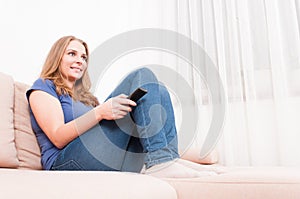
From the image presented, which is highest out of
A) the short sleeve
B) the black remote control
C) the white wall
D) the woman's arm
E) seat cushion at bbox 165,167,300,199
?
the white wall

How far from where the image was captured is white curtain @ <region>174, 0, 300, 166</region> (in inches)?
67.2

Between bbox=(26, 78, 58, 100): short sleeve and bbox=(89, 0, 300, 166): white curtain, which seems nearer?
bbox=(26, 78, 58, 100): short sleeve

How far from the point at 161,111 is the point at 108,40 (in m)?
1.35

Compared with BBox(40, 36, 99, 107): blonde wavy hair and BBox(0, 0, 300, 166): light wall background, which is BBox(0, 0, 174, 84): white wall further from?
BBox(40, 36, 99, 107): blonde wavy hair

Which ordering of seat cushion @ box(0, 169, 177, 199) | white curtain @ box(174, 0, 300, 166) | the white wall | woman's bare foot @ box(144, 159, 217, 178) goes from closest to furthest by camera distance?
1. seat cushion @ box(0, 169, 177, 199)
2. woman's bare foot @ box(144, 159, 217, 178)
3. the white wall
4. white curtain @ box(174, 0, 300, 166)

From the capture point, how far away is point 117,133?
3.06ft

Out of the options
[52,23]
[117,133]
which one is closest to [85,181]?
[117,133]

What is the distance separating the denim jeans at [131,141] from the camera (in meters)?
0.89

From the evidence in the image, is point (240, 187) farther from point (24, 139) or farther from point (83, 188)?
point (24, 139)

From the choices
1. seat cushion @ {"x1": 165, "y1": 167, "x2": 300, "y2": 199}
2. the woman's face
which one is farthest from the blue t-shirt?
seat cushion @ {"x1": 165, "y1": 167, "x2": 300, "y2": 199}

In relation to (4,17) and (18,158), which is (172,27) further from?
(18,158)

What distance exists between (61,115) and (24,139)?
0.64 feet

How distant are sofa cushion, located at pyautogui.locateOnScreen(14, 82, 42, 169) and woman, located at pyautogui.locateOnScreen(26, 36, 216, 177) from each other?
0.09ft

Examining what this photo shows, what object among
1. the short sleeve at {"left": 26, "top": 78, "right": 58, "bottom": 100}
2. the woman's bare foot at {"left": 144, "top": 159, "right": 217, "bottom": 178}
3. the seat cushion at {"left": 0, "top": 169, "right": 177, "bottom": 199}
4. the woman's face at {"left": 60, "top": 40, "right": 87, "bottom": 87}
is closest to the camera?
the seat cushion at {"left": 0, "top": 169, "right": 177, "bottom": 199}
